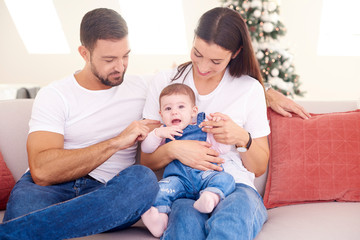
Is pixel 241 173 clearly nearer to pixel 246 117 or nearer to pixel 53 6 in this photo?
pixel 246 117

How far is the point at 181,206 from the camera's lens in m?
1.35

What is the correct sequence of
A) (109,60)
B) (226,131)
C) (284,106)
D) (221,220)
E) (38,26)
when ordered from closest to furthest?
(221,220) → (226,131) → (109,60) → (284,106) → (38,26)

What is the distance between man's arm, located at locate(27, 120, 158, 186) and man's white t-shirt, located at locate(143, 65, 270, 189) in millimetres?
209

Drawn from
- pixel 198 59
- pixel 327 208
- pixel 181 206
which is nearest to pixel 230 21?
pixel 198 59

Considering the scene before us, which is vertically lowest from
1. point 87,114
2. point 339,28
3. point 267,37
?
point 339,28

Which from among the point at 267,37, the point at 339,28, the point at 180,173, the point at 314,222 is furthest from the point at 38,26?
the point at 314,222

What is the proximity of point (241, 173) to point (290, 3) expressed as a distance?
4966 mm

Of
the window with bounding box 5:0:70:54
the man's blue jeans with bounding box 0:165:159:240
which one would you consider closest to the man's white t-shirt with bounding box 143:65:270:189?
the man's blue jeans with bounding box 0:165:159:240

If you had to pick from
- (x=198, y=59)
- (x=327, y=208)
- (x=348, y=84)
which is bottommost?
(x=348, y=84)

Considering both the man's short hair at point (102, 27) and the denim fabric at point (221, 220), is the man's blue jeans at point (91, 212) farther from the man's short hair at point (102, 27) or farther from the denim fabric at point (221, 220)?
the man's short hair at point (102, 27)

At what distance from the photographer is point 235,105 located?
1693 mm

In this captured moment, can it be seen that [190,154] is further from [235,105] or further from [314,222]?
[314,222]

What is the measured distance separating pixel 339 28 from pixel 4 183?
223 inches

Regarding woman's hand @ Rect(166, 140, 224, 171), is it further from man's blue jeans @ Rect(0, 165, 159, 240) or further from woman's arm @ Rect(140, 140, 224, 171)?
man's blue jeans @ Rect(0, 165, 159, 240)
